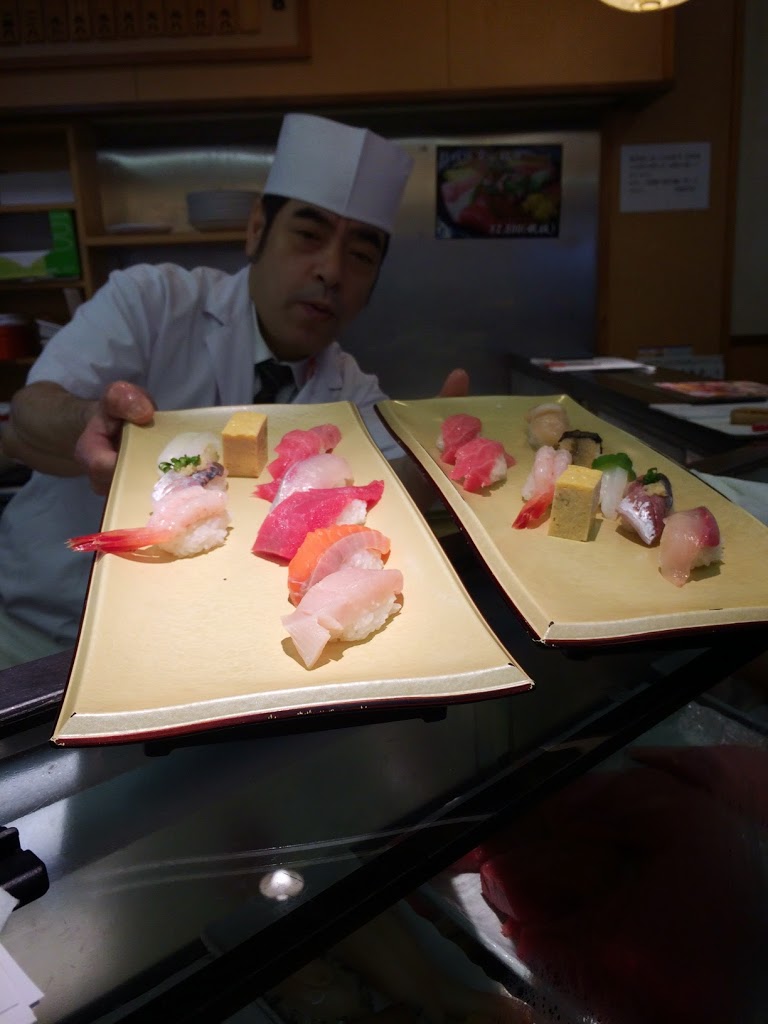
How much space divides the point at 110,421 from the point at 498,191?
295cm

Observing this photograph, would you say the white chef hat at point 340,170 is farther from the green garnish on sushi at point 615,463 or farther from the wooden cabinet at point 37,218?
the wooden cabinet at point 37,218

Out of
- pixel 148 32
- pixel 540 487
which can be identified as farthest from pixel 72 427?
pixel 148 32

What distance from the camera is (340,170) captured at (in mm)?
1978

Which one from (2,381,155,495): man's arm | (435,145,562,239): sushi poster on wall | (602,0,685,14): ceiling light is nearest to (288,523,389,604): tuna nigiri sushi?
(2,381,155,495): man's arm

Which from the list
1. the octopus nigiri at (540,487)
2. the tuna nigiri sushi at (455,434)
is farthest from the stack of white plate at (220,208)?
the octopus nigiri at (540,487)

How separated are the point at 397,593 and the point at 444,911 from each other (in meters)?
0.35

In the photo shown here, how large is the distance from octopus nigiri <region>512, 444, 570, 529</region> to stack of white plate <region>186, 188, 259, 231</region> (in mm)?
2532

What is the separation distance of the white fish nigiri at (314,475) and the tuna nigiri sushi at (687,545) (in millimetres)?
499

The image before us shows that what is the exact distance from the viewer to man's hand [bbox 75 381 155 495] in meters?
1.29

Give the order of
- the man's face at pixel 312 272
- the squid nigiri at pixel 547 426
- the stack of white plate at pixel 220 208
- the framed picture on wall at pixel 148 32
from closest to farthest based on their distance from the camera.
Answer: the squid nigiri at pixel 547 426 < the man's face at pixel 312 272 < the framed picture on wall at pixel 148 32 < the stack of white plate at pixel 220 208

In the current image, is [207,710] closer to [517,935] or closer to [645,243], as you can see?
[517,935]

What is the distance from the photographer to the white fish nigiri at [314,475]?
115 centimetres

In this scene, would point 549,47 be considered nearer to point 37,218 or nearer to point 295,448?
point 37,218

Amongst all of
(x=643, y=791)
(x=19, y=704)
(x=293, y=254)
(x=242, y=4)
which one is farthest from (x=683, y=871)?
(x=242, y=4)
